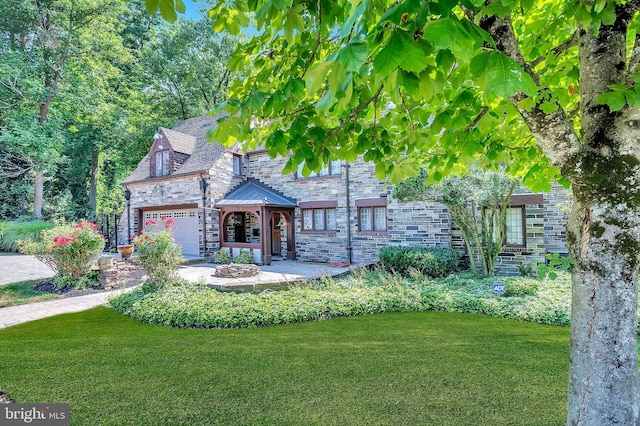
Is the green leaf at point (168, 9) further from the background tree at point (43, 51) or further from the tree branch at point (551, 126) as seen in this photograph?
the background tree at point (43, 51)

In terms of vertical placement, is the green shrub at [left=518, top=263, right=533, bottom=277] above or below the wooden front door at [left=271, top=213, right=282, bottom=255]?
below

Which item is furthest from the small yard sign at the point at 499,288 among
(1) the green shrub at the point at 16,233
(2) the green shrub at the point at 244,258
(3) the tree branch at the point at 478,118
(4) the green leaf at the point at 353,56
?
(1) the green shrub at the point at 16,233

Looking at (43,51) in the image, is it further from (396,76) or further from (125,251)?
(396,76)

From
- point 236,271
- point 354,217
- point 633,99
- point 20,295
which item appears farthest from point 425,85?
point 354,217

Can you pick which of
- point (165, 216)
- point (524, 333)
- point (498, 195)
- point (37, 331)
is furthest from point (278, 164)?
point (524, 333)

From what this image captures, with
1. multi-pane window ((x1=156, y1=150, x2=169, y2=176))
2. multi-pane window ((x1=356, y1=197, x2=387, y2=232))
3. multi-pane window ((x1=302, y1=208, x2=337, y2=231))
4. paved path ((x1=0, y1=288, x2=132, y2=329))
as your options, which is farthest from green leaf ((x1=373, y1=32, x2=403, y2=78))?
multi-pane window ((x1=156, y1=150, x2=169, y2=176))

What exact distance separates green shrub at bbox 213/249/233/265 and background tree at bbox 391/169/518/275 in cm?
754

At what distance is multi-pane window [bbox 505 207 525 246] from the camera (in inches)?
400

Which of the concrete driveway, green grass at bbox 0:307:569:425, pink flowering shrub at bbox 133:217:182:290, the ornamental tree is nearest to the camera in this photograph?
the ornamental tree

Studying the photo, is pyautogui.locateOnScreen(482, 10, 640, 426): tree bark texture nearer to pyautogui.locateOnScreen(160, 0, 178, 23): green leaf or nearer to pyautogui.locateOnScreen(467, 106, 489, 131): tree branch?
pyautogui.locateOnScreen(467, 106, 489, 131): tree branch

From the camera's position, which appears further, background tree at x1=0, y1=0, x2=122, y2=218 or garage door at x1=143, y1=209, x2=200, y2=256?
background tree at x1=0, y1=0, x2=122, y2=218

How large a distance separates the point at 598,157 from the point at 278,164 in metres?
13.7

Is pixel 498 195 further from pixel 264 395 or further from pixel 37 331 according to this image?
pixel 37 331

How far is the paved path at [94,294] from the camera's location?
6961 mm
